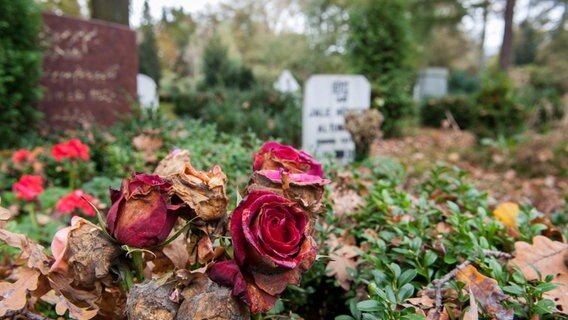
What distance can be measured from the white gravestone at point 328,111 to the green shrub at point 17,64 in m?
2.63

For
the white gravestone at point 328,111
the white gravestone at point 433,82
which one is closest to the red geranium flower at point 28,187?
the white gravestone at point 328,111

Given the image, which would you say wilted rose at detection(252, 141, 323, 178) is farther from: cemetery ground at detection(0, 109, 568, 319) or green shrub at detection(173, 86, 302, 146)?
green shrub at detection(173, 86, 302, 146)

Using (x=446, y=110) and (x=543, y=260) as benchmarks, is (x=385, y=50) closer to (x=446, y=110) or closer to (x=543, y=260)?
(x=446, y=110)

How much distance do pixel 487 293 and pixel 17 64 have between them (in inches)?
172

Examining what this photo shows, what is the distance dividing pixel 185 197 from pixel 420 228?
0.68m

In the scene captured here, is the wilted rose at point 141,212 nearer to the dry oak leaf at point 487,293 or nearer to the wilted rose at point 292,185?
the wilted rose at point 292,185

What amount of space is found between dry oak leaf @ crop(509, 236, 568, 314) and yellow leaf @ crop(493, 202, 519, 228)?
A: 0.84 ft

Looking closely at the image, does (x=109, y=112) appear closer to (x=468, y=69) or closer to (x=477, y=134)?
(x=477, y=134)

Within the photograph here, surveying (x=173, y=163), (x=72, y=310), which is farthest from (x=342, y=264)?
(x=72, y=310)

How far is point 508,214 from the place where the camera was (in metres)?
1.34

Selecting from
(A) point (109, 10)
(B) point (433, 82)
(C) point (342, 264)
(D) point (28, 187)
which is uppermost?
(A) point (109, 10)

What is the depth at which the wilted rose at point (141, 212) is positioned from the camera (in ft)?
2.35

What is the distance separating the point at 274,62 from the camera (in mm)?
19328

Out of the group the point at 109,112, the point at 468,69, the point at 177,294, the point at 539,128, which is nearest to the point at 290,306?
the point at 177,294
